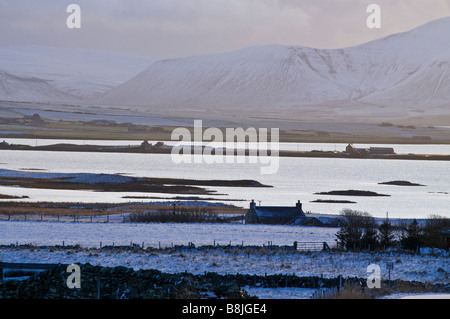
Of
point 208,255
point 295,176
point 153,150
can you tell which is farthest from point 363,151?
point 208,255

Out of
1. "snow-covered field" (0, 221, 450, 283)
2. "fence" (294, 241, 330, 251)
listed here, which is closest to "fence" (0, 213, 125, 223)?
"snow-covered field" (0, 221, 450, 283)

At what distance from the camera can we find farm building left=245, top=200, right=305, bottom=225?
5059cm

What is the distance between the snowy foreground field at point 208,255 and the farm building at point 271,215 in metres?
5.57

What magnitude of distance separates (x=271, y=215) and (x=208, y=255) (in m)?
17.9

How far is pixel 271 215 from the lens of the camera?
51.3m

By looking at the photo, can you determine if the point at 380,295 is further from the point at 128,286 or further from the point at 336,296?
the point at 128,286

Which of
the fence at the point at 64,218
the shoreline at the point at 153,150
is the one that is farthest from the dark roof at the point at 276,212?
the shoreline at the point at 153,150

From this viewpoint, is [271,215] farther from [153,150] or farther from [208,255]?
[153,150]

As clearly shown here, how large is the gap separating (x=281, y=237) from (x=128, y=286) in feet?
68.8

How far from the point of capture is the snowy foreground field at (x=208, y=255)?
30281 mm

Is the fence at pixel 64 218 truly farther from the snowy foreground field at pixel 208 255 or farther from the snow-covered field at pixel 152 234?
the snowy foreground field at pixel 208 255

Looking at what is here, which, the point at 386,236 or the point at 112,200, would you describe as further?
the point at 112,200

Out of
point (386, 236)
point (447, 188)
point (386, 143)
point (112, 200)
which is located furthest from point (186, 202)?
point (386, 143)

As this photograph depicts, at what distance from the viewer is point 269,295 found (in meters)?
24.3
